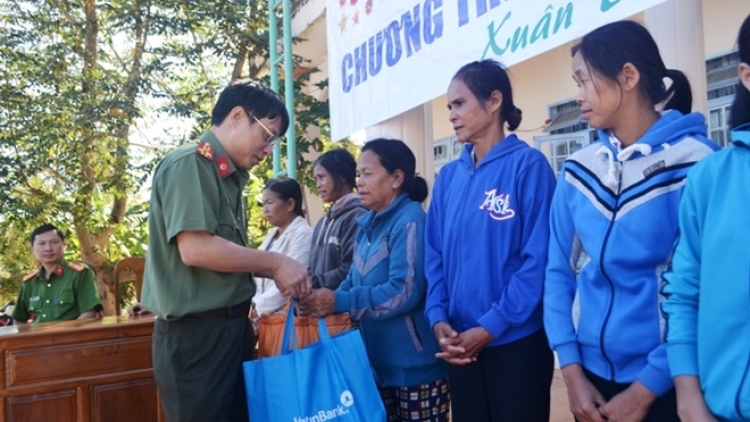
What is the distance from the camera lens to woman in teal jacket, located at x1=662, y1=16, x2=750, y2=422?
3.93ft

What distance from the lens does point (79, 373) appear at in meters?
3.09

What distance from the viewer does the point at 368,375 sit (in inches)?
85.3

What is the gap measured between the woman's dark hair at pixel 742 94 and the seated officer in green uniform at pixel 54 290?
13.3 ft

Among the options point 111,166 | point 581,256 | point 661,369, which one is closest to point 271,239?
point 581,256

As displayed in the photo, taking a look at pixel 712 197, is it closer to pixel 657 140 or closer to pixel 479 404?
pixel 657 140

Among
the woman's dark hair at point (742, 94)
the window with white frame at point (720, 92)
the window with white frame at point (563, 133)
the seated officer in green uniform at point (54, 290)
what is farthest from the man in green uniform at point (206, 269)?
the window with white frame at point (563, 133)

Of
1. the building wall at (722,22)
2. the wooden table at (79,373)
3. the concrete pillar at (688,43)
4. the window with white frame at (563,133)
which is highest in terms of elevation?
the building wall at (722,22)

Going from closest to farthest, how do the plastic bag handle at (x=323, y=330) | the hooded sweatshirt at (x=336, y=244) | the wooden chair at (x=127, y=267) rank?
the plastic bag handle at (x=323, y=330) → the hooded sweatshirt at (x=336, y=244) → the wooden chair at (x=127, y=267)

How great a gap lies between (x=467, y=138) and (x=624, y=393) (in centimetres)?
96

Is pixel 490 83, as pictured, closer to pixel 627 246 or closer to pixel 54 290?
pixel 627 246

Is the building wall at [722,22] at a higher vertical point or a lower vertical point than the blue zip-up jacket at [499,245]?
higher

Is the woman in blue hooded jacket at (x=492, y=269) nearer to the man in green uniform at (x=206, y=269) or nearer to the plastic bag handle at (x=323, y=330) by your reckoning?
the plastic bag handle at (x=323, y=330)

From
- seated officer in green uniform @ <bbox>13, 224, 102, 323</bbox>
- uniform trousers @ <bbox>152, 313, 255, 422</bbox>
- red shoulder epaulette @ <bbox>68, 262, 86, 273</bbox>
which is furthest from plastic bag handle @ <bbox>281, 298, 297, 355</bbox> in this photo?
red shoulder epaulette @ <bbox>68, 262, 86, 273</bbox>

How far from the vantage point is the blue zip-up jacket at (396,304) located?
7.60 feet
